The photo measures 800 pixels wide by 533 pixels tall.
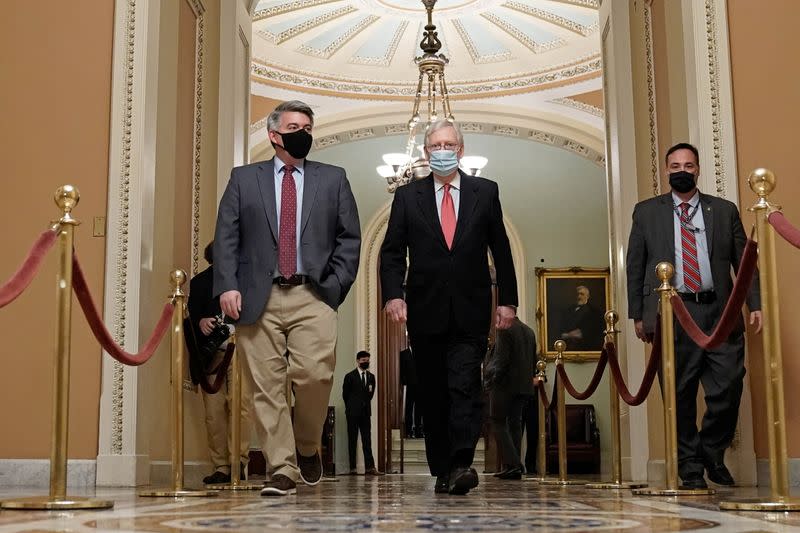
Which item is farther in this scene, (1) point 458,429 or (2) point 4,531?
(1) point 458,429

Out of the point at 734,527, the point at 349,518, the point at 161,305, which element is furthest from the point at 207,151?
the point at 734,527

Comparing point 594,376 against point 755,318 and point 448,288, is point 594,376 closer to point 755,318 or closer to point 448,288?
point 755,318

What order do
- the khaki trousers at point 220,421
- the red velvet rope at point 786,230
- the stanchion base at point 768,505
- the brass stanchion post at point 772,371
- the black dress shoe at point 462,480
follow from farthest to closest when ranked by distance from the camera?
the khaki trousers at point 220,421
the black dress shoe at point 462,480
the red velvet rope at point 786,230
the brass stanchion post at point 772,371
the stanchion base at point 768,505

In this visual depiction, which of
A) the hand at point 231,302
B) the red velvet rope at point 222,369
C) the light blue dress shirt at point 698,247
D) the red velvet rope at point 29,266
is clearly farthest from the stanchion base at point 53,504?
the light blue dress shirt at point 698,247

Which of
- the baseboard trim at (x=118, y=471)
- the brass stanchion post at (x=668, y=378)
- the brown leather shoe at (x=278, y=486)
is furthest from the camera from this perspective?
the baseboard trim at (x=118, y=471)

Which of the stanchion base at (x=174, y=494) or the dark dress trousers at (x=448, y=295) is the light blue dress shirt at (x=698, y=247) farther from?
the stanchion base at (x=174, y=494)

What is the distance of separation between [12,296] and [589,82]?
12193mm

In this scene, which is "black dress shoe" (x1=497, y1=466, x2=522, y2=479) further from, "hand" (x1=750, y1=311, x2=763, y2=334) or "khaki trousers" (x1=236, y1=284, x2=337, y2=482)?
"khaki trousers" (x1=236, y1=284, x2=337, y2=482)

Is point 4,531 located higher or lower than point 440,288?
lower

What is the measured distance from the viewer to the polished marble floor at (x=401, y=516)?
2.82m

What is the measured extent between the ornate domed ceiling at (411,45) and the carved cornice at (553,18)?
0.04 ft

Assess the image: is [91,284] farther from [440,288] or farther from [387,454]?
[387,454]

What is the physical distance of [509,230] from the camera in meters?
16.5

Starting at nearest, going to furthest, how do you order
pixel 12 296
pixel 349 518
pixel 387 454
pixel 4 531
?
pixel 4 531, pixel 349 518, pixel 12 296, pixel 387 454
